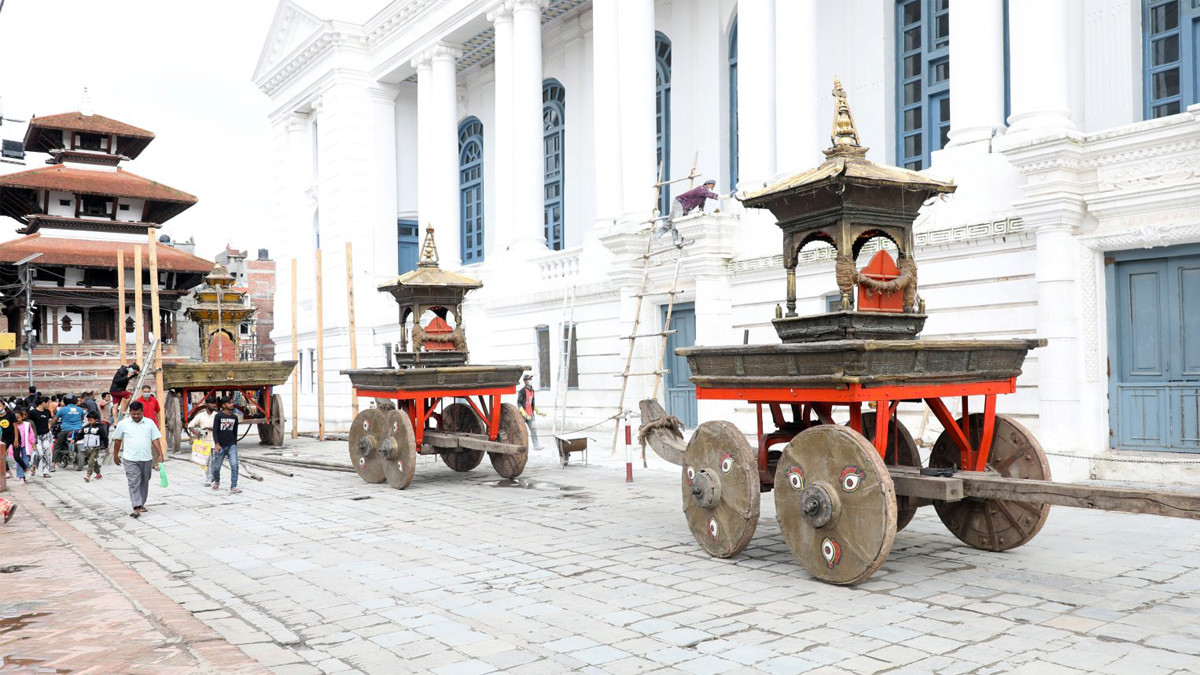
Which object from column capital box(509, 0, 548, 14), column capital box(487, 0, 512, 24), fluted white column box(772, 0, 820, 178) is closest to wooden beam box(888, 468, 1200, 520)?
fluted white column box(772, 0, 820, 178)

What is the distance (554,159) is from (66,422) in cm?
1429

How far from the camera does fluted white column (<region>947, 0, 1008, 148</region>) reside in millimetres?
12828

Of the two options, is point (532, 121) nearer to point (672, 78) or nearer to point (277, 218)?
point (672, 78)

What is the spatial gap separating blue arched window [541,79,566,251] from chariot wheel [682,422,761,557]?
60.5ft

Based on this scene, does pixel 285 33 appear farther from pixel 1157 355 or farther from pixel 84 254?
pixel 1157 355

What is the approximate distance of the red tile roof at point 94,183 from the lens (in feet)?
130

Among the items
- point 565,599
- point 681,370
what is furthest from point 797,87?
point 565,599

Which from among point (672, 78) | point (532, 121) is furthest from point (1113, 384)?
point (532, 121)

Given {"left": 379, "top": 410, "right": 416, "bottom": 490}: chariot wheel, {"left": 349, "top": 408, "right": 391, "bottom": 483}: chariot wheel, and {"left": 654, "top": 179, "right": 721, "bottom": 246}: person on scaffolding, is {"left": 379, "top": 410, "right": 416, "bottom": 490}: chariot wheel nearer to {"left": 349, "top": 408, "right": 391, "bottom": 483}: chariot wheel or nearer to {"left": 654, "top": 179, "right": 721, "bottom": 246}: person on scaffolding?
{"left": 349, "top": 408, "right": 391, "bottom": 483}: chariot wheel

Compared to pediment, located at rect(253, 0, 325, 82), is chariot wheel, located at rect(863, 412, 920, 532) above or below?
below

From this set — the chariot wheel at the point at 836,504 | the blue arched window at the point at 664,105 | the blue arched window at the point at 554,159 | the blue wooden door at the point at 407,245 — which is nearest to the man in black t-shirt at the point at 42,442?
the blue arched window at the point at 554,159

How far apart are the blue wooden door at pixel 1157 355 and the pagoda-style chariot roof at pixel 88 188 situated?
4188cm

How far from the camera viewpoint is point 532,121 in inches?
903

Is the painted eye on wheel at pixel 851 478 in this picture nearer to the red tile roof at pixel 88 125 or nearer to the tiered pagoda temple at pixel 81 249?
the tiered pagoda temple at pixel 81 249
